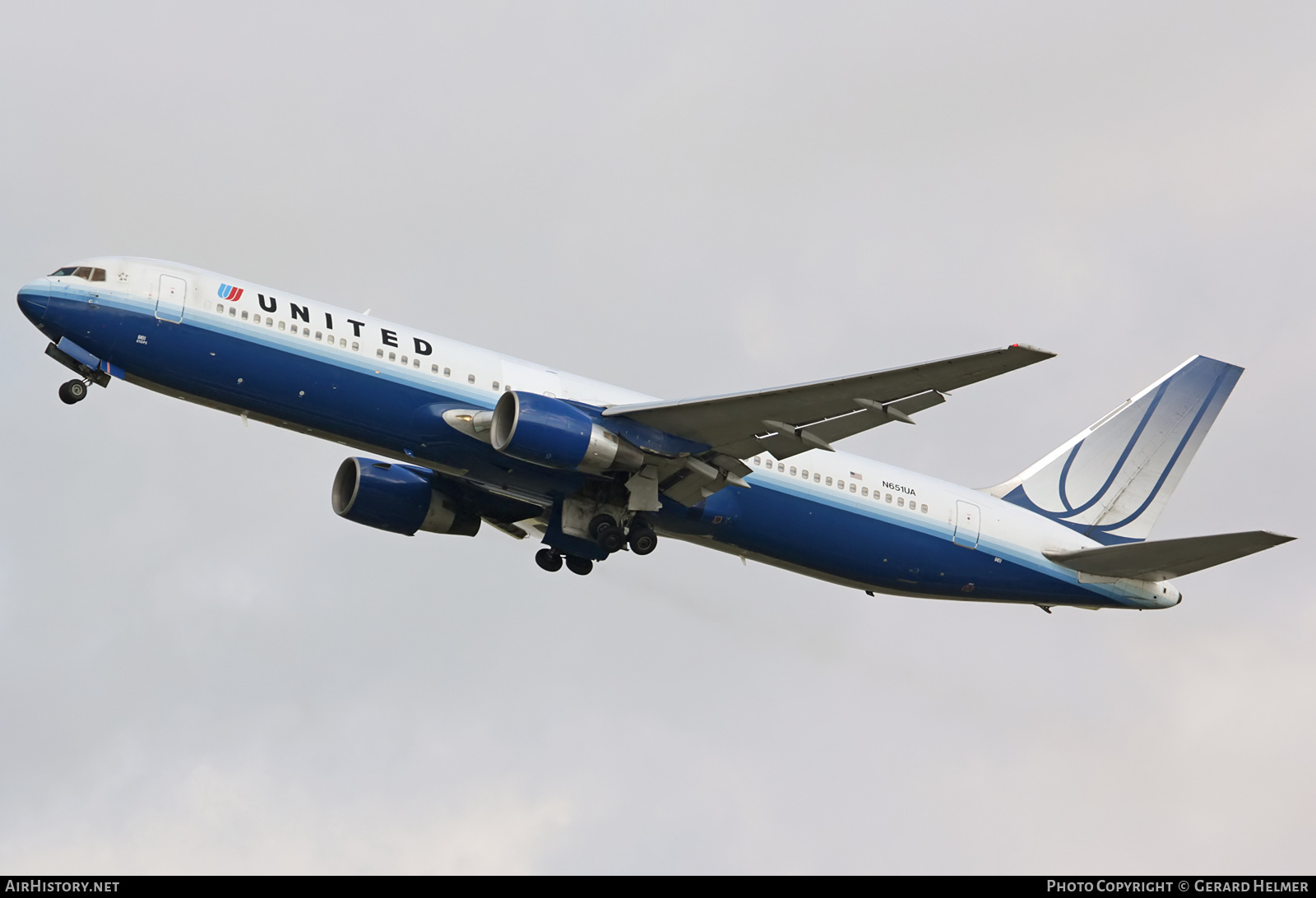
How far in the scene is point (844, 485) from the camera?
41.0 meters

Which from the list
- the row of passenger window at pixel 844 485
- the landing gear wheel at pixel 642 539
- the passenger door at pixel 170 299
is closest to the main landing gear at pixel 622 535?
the landing gear wheel at pixel 642 539

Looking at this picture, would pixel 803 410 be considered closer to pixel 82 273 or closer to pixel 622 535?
pixel 622 535

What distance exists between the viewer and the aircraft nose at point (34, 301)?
114ft

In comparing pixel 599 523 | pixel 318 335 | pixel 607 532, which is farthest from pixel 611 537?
pixel 318 335

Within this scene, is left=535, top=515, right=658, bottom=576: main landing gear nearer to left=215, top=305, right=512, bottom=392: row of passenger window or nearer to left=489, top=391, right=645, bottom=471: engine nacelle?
left=489, top=391, right=645, bottom=471: engine nacelle

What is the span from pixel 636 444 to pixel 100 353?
12.7 m

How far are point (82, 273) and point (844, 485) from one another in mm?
20004

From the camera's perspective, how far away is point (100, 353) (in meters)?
34.7

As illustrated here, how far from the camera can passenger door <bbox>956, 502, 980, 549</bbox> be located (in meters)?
42.4

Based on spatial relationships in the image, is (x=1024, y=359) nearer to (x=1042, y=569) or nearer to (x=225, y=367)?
(x=1042, y=569)

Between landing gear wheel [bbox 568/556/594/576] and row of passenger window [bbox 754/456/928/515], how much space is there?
6.56m

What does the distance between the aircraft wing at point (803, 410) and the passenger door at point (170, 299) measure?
1036 cm

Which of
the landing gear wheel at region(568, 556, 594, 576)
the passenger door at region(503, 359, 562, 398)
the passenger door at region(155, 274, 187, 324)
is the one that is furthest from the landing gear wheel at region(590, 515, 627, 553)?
the passenger door at region(155, 274, 187, 324)

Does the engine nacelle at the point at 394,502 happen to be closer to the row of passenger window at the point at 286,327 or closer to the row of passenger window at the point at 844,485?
the row of passenger window at the point at 286,327
